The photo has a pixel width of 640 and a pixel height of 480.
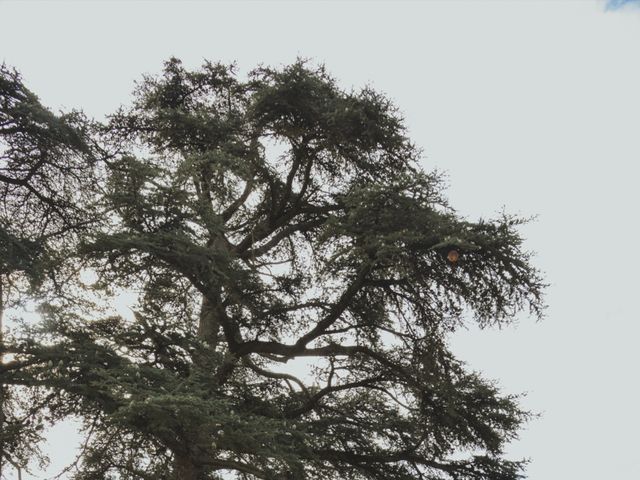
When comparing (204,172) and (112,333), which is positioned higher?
(204,172)

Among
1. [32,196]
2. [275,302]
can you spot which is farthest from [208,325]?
[32,196]

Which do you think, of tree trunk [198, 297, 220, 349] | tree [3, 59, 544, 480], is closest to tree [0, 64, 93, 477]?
tree [3, 59, 544, 480]

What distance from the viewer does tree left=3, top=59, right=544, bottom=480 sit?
290 inches

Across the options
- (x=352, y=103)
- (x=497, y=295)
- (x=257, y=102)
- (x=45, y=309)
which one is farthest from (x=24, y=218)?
(x=497, y=295)

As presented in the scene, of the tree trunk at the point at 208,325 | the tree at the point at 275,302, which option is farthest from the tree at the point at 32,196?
the tree trunk at the point at 208,325

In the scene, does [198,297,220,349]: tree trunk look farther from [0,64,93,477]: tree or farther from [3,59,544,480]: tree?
[0,64,93,477]: tree

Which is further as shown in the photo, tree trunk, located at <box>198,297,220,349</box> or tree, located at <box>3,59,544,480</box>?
tree trunk, located at <box>198,297,220,349</box>

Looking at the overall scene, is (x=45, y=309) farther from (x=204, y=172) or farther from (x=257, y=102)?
(x=257, y=102)

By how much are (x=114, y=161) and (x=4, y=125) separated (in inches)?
73.8

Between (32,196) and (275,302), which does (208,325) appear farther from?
(32,196)

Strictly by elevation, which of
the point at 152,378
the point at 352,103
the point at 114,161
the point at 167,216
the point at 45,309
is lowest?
the point at 152,378

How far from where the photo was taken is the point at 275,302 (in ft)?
35.4

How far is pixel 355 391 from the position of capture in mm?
12406

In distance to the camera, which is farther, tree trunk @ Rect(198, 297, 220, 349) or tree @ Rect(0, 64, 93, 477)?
tree trunk @ Rect(198, 297, 220, 349)
